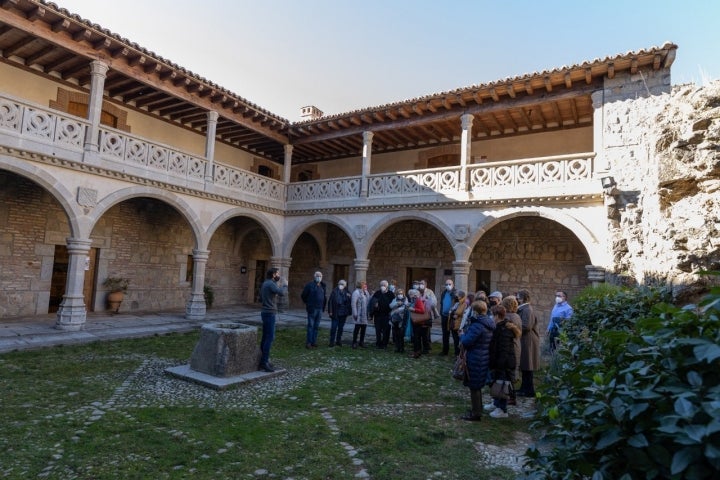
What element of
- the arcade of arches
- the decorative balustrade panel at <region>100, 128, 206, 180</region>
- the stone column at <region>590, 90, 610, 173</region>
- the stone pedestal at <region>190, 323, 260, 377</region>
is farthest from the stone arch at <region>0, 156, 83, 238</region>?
the stone column at <region>590, 90, 610, 173</region>

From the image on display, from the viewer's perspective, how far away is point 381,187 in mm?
13484

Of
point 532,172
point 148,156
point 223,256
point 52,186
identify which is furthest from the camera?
point 223,256

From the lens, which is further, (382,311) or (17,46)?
(17,46)

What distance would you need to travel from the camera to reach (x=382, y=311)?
30.3 ft

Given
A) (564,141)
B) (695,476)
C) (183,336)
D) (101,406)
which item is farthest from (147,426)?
(564,141)

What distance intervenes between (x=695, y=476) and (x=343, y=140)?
14.8 m

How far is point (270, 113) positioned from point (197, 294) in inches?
251

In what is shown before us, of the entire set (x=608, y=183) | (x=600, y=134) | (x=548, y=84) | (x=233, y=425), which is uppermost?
(x=548, y=84)

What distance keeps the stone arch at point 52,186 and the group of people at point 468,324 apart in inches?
226

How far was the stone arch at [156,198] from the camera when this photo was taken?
10.3m

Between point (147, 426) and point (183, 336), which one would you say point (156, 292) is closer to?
point (183, 336)

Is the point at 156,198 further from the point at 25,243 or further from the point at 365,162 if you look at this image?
the point at 365,162

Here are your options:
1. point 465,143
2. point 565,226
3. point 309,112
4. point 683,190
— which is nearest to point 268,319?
point 683,190


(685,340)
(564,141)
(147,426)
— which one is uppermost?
(564,141)
